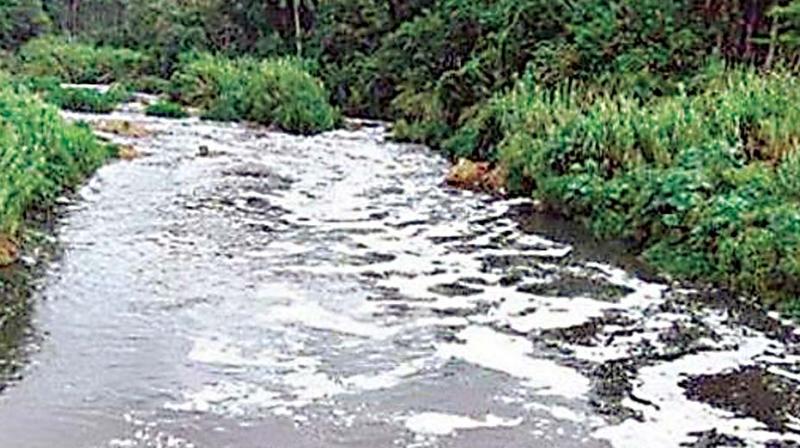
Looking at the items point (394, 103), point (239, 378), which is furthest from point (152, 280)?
point (394, 103)

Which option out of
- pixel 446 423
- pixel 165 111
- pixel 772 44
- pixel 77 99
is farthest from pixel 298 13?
pixel 446 423

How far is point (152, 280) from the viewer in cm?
1127

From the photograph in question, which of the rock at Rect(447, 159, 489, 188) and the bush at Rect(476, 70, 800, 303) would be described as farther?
the rock at Rect(447, 159, 489, 188)

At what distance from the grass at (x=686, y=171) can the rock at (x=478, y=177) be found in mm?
274

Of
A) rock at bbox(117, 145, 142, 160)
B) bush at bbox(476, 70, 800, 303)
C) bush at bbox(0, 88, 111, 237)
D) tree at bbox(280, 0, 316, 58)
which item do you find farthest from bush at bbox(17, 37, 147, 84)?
bush at bbox(476, 70, 800, 303)

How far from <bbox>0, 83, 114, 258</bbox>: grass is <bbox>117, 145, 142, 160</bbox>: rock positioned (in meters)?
0.21

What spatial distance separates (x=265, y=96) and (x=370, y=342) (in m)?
20.3

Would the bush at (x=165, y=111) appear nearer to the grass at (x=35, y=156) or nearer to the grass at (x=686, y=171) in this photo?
the grass at (x=35, y=156)

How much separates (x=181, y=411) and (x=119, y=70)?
38.3 m

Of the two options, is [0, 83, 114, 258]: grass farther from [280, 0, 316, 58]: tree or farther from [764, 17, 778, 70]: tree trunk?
[280, 0, 316, 58]: tree

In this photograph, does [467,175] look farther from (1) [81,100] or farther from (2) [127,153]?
(1) [81,100]

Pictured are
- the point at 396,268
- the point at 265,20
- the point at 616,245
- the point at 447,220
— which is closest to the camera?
the point at 396,268

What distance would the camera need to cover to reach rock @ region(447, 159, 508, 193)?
59.3 ft

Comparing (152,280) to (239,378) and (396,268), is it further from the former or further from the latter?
(239,378)
